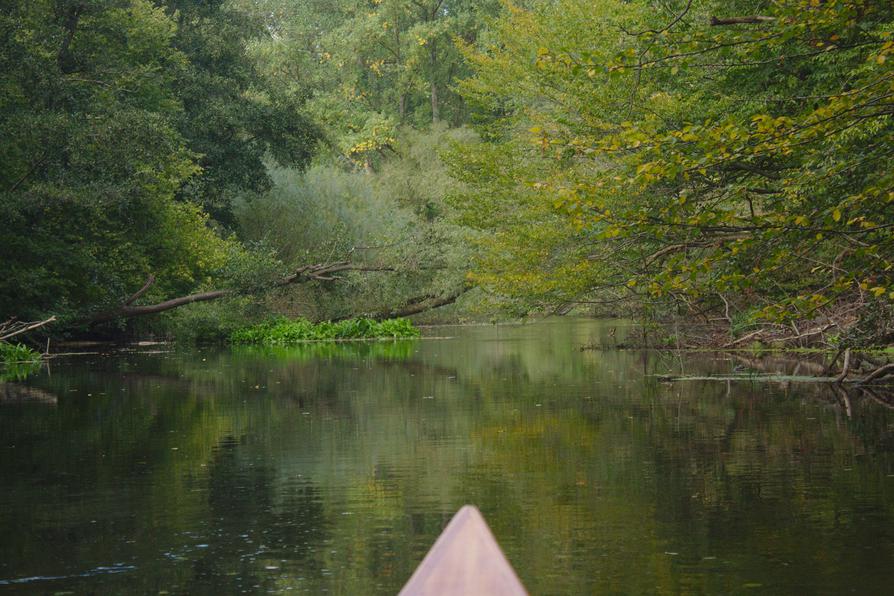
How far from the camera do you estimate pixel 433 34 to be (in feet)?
238

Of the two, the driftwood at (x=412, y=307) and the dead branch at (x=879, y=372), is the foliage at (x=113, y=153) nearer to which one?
the driftwood at (x=412, y=307)

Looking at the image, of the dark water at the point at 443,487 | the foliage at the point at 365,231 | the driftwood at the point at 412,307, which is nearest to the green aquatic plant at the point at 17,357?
the foliage at the point at 365,231

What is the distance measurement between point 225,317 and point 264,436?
32369mm

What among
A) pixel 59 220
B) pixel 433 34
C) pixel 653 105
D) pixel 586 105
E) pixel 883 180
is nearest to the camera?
pixel 883 180

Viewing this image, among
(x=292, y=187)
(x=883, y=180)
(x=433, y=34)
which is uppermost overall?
(x=433, y=34)

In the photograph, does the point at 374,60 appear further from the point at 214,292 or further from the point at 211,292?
the point at 214,292

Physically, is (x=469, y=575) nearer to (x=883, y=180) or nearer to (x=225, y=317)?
(x=883, y=180)

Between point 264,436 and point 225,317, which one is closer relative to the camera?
point 264,436

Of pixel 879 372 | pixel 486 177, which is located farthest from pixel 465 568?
pixel 486 177

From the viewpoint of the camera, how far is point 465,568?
2.62 metres

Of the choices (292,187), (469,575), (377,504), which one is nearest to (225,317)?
(292,187)

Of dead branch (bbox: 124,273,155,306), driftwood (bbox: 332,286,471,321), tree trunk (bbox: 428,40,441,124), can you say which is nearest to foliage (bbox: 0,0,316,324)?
dead branch (bbox: 124,273,155,306)

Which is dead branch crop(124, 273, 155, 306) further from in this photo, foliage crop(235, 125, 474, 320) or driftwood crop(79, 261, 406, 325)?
foliage crop(235, 125, 474, 320)

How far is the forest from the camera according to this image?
14258mm
